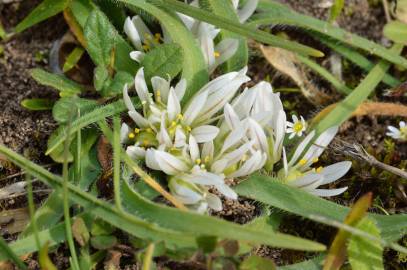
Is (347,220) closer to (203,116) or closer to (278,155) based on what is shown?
(278,155)

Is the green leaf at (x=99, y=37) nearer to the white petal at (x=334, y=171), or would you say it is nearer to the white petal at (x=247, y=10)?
the white petal at (x=247, y=10)

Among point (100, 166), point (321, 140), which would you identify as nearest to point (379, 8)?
point (321, 140)

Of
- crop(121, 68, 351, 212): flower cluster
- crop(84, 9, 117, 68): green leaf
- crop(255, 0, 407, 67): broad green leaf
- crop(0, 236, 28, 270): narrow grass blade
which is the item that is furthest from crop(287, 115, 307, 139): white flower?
crop(0, 236, 28, 270): narrow grass blade

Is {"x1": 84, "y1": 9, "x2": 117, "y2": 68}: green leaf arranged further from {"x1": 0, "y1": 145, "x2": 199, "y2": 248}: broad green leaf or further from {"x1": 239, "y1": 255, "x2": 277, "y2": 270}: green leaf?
{"x1": 239, "y1": 255, "x2": 277, "y2": 270}: green leaf

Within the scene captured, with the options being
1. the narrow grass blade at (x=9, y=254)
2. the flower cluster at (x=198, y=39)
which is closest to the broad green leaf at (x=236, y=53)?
the flower cluster at (x=198, y=39)

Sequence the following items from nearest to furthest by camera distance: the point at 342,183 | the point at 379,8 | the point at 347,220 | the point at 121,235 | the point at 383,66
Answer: the point at 347,220
the point at 121,235
the point at 342,183
the point at 383,66
the point at 379,8
